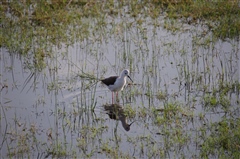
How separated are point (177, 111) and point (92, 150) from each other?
1.88m

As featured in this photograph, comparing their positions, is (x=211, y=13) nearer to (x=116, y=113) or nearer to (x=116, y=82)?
(x=116, y=82)

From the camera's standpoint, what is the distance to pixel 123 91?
963cm

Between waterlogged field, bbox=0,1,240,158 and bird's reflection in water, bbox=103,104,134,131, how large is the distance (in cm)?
2

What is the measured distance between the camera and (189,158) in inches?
274

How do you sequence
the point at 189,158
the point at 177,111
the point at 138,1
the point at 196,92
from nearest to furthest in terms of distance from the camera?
the point at 189,158 → the point at 177,111 → the point at 196,92 → the point at 138,1

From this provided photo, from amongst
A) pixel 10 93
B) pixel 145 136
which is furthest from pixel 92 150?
pixel 10 93

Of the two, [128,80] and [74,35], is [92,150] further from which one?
[74,35]

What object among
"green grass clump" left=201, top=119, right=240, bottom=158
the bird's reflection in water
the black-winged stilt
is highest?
the black-winged stilt

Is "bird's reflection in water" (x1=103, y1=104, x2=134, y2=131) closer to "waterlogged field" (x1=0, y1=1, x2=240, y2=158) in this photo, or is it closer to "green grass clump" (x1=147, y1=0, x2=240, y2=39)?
"waterlogged field" (x1=0, y1=1, x2=240, y2=158)

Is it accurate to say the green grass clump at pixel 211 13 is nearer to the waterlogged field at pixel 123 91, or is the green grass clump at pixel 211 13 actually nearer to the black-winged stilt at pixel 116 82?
the waterlogged field at pixel 123 91

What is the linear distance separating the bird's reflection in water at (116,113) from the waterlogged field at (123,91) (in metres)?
0.02

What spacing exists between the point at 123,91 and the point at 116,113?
988mm

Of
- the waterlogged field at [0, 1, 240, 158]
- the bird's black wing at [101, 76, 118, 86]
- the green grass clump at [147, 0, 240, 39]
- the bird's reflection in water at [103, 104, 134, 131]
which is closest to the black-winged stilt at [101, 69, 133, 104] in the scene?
the bird's black wing at [101, 76, 118, 86]

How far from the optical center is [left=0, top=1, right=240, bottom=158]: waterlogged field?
7.42m
